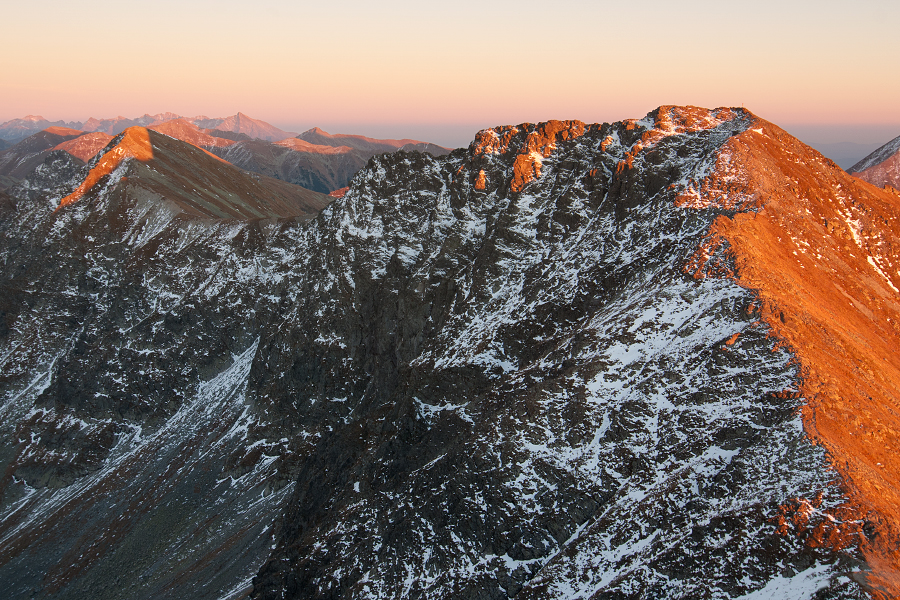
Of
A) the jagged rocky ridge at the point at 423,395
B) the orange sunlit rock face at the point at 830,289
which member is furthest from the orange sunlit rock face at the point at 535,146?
the orange sunlit rock face at the point at 830,289

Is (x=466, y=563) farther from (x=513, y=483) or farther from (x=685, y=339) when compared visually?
(x=685, y=339)

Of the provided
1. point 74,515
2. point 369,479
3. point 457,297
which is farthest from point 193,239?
point 369,479

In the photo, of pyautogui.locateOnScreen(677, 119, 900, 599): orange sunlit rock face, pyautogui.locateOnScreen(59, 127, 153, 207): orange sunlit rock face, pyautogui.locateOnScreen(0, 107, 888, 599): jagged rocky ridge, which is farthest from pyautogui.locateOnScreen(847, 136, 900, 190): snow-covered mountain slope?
pyautogui.locateOnScreen(59, 127, 153, 207): orange sunlit rock face

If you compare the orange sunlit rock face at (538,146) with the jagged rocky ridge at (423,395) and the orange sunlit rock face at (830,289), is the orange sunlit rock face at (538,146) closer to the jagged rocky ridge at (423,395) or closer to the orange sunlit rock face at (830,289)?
the jagged rocky ridge at (423,395)

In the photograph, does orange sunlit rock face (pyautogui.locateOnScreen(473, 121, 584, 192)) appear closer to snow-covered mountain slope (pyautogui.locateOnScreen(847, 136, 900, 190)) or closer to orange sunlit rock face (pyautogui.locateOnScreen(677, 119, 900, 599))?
orange sunlit rock face (pyautogui.locateOnScreen(677, 119, 900, 599))

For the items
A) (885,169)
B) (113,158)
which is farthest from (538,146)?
(113,158)

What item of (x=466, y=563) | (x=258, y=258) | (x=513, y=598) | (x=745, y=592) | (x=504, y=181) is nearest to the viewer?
(x=745, y=592)
